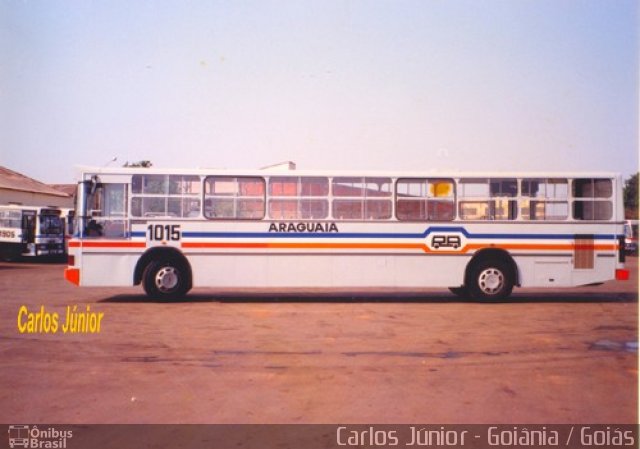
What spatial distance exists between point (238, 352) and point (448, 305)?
6458 mm

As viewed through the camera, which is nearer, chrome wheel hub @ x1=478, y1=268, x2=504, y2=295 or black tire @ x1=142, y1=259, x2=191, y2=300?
black tire @ x1=142, y1=259, x2=191, y2=300

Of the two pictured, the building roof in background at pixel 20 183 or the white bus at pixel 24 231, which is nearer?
the white bus at pixel 24 231

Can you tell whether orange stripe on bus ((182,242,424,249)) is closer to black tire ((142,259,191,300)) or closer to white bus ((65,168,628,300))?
white bus ((65,168,628,300))

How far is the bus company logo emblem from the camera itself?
538 inches

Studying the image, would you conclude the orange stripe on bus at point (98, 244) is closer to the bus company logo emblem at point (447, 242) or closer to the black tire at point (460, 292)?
the bus company logo emblem at point (447, 242)

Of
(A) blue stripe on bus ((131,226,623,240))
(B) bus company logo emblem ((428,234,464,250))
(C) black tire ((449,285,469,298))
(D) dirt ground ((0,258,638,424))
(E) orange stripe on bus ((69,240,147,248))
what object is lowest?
(D) dirt ground ((0,258,638,424))

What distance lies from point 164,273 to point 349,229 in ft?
13.8

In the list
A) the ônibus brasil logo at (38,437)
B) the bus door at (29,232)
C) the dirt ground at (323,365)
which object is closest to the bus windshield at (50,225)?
the bus door at (29,232)

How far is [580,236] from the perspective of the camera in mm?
13789

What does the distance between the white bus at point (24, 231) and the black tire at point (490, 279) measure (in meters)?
23.2

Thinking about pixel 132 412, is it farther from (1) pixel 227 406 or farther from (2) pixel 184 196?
(2) pixel 184 196

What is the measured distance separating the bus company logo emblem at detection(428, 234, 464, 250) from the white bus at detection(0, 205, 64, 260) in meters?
22.5

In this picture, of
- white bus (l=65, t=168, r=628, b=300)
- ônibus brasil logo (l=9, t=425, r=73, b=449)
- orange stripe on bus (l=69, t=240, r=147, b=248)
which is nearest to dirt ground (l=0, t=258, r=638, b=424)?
ônibus brasil logo (l=9, t=425, r=73, b=449)

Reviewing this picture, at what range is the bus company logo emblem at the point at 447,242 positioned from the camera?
44.8 feet
